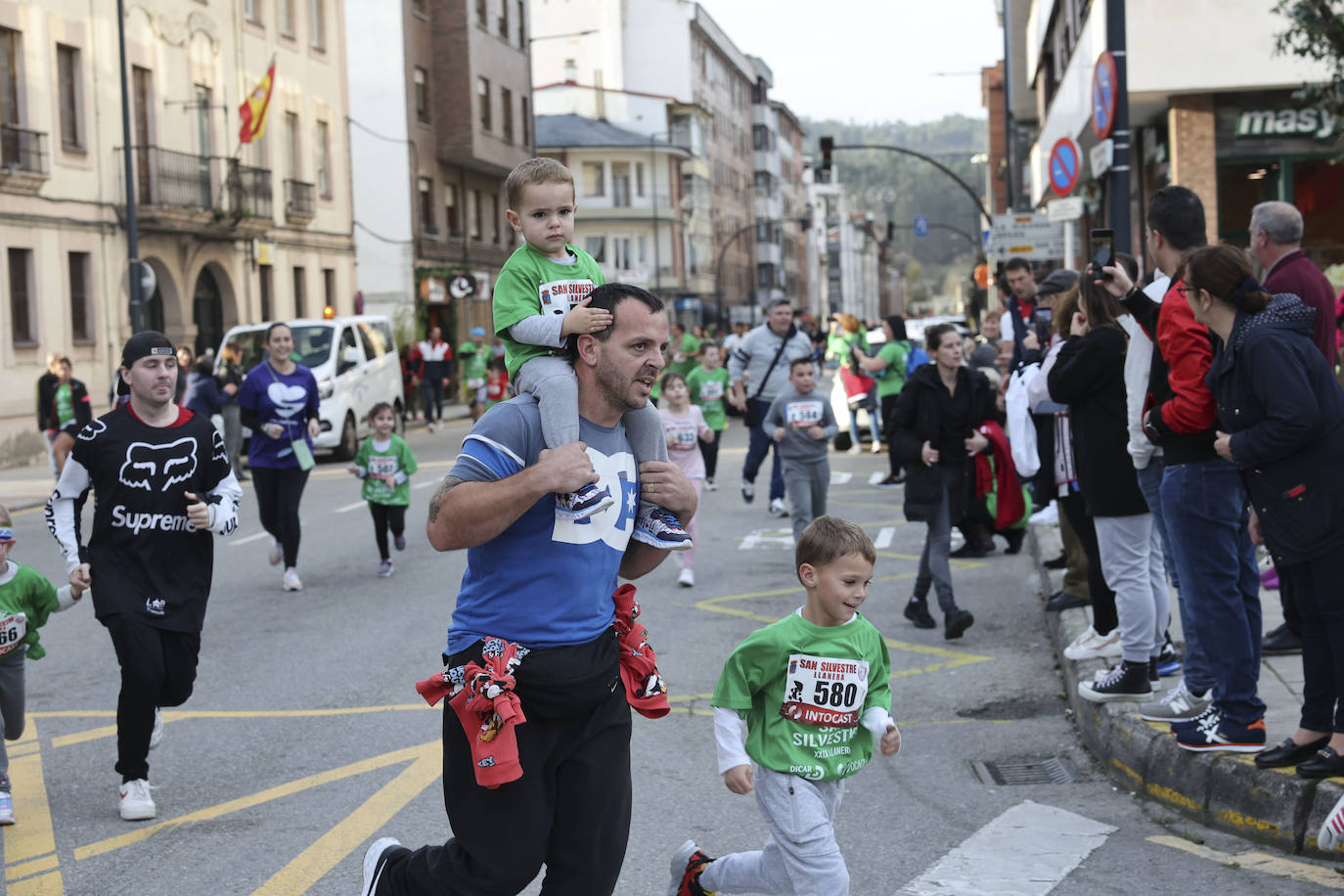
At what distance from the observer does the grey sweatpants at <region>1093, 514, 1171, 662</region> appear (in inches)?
266

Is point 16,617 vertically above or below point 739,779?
above

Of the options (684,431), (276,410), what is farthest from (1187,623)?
(276,410)

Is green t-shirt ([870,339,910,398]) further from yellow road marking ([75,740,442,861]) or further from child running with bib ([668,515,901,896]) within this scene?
child running with bib ([668,515,901,896])

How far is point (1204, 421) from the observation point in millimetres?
5676

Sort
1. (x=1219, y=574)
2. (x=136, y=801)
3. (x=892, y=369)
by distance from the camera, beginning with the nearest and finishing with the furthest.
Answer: (x=1219, y=574), (x=136, y=801), (x=892, y=369)

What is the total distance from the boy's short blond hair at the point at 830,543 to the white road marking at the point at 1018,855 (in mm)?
1292

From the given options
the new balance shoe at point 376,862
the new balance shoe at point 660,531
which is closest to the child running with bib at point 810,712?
the new balance shoe at point 660,531

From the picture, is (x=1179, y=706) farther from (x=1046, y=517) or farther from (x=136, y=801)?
(x=1046, y=517)

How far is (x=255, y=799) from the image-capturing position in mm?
6160

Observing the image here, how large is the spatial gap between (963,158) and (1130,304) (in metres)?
199

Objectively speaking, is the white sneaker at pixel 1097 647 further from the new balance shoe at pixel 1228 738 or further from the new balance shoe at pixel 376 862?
the new balance shoe at pixel 376 862

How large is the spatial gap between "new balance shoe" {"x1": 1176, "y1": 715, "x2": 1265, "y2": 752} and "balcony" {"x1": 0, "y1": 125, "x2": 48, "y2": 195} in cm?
2411

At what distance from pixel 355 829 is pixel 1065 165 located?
11.1 metres

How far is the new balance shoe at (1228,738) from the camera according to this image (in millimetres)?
5629
